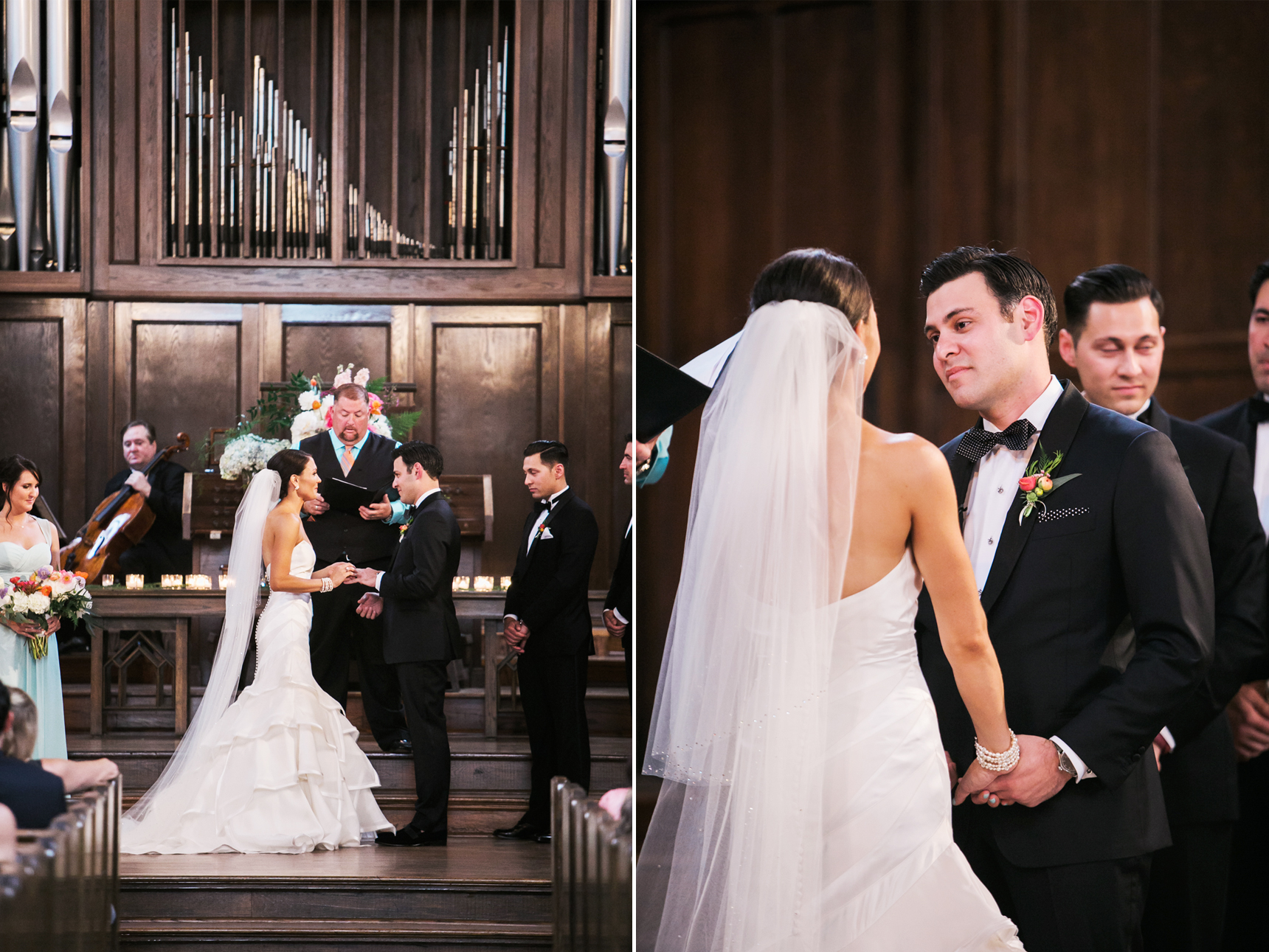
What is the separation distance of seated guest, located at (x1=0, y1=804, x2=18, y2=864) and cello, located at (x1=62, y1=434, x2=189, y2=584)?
288 centimetres

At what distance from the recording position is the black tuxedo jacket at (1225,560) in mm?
2170

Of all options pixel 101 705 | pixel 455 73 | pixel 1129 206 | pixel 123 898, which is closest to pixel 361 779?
pixel 123 898

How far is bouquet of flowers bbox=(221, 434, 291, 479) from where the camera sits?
5.61 meters

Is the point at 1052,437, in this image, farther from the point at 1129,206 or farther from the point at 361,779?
the point at 361,779

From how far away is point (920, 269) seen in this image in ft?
7.50

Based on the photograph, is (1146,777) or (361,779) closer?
(1146,777)

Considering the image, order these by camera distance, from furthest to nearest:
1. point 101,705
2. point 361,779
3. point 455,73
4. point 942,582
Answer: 1. point 455,73
2. point 101,705
3. point 361,779
4. point 942,582

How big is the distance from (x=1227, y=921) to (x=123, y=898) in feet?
11.1

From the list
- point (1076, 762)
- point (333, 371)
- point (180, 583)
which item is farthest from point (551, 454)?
point (333, 371)

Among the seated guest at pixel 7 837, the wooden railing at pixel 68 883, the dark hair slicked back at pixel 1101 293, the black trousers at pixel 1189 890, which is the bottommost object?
the wooden railing at pixel 68 883

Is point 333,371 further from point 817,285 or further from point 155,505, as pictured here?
point 817,285

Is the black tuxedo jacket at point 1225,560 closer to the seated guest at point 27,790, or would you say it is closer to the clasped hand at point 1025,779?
the clasped hand at point 1025,779

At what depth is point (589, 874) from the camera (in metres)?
2.80

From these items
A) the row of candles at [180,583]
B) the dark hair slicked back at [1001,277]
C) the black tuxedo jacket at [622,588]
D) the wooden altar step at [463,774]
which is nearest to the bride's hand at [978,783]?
the dark hair slicked back at [1001,277]
